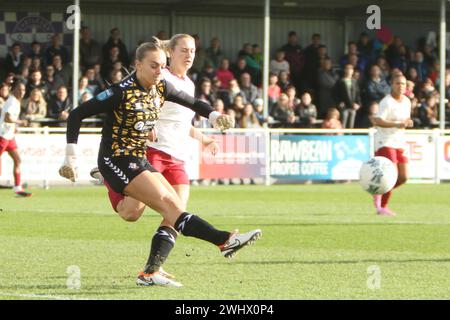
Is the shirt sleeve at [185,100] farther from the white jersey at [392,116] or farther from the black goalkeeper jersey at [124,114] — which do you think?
the white jersey at [392,116]

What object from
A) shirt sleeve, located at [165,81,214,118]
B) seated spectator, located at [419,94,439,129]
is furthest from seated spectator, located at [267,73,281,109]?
shirt sleeve, located at [165,81,214,118]

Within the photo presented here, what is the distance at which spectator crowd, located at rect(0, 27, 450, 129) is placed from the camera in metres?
26.2

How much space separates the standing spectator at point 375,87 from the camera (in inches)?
1162

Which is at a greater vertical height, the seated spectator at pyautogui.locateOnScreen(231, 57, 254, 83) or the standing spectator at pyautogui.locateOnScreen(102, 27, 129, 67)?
the standing spectator at pyautogui.locateOnScreen(102, 27, 129, 67)

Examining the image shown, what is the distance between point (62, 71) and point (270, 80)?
17.3 feet

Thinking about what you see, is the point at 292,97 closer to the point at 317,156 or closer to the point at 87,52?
the point at 317,156

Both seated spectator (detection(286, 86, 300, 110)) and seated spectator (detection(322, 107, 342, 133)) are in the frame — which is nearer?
seated spectator (detection(322, 107, 342, 133))

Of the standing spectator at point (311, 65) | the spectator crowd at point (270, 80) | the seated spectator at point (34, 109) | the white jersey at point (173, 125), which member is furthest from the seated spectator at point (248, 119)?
the white jersey at point (173, 125)

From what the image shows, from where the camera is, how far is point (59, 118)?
2552 centimetres

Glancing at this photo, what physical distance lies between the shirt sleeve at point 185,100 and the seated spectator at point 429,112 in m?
20.8

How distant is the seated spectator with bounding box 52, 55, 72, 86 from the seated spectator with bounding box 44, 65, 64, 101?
3.7 inches

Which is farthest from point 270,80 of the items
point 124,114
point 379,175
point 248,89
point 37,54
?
point 124,114

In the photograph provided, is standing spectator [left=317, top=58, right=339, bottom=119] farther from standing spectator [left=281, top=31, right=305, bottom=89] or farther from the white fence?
the white fence
